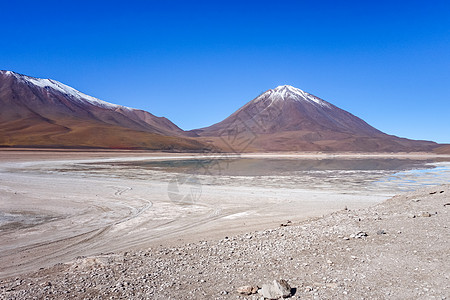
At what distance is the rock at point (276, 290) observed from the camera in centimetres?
490

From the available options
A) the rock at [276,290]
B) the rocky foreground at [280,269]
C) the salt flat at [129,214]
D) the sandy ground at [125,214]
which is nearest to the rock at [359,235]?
the rocky foreground at [280,269]

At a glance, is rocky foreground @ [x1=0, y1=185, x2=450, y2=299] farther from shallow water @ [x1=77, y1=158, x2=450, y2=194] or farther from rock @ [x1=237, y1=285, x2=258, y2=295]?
shallow water @ [x1=77, y1=158, x2=450, y2=194]

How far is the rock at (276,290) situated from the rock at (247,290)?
123mm

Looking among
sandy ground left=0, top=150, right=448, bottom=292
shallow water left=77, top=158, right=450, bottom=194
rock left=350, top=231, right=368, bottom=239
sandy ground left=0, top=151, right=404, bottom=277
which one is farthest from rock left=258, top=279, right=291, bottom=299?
shallow water left=77, top=158, right=450, bottom=194

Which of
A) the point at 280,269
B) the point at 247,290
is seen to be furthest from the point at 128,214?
the point at 247,290

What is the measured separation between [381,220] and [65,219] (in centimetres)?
1027

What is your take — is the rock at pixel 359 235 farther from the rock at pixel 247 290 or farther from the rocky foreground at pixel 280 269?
the rock at pixel 247 290

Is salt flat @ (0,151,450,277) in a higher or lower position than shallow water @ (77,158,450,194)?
lower

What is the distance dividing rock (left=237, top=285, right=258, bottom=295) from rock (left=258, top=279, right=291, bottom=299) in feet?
0.40

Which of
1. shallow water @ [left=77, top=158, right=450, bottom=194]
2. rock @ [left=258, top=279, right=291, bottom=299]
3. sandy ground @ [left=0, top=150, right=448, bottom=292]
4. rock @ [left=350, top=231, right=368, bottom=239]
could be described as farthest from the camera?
shallow water @ [left=77, top=158, right=450, bottom=194]

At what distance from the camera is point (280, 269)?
20.0 feet

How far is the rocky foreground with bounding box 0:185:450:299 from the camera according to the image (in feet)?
16.9

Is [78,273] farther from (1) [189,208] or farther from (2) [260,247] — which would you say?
(1) [189,208]

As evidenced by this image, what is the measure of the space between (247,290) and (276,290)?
477 millimetres
